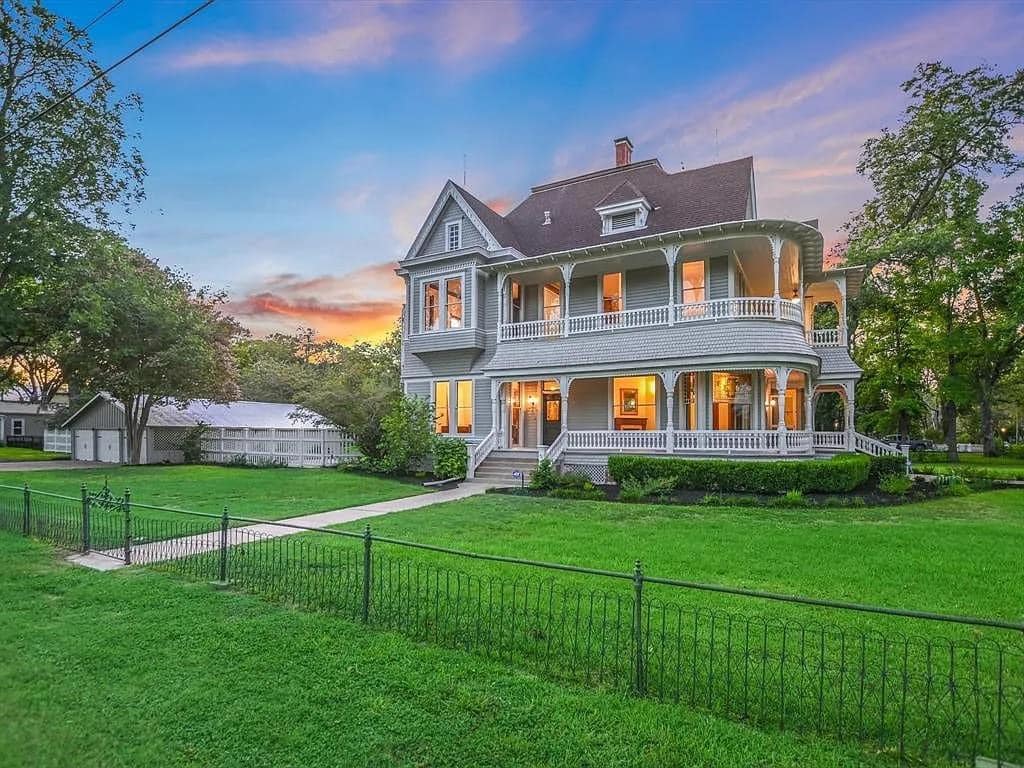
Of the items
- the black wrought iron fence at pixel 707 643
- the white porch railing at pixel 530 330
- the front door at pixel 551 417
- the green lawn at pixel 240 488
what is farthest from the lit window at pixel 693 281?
the black wrought iron fence at pixel 707 643

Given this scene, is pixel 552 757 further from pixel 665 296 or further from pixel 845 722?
pixel 665 296

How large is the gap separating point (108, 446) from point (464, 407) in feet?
80.2

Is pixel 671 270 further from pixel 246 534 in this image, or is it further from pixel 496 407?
pixel 246 534

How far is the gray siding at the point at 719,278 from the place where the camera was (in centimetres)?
1862

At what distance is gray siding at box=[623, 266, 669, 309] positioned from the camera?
1983cm

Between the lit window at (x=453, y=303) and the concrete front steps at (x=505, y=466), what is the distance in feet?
18.7

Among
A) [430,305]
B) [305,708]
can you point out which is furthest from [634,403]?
[305,708]

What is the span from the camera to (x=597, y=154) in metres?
27.4

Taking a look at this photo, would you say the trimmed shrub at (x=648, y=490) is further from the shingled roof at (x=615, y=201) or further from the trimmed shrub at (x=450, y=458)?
the shingled roof at (x=615, y=201)

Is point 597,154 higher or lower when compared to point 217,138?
higher

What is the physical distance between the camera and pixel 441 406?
76.0 ft

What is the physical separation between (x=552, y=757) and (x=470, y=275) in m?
19.5

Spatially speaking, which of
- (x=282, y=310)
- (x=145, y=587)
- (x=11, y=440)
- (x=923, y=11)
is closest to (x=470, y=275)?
(x=923, y=11)

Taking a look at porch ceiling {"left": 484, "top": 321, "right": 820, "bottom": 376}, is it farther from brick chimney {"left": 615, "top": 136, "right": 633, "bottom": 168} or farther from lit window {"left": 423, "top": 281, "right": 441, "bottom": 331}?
brick chimney {"left": 615, "top": 136, "right": 633, "bottom": 168}
